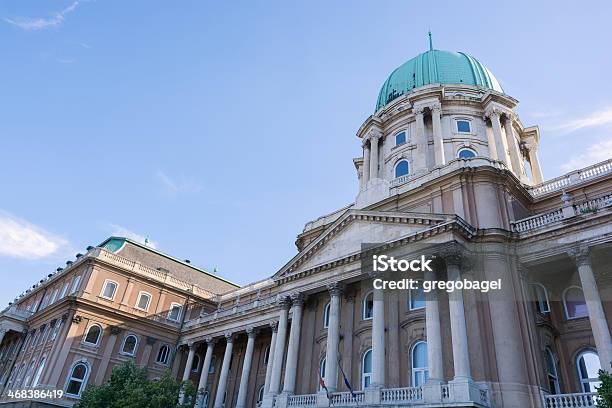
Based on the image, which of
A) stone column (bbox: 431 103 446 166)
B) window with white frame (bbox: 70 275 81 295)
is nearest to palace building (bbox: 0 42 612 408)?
stone column (bbox: 431 103 446 166)

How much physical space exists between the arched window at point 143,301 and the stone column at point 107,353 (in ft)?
9.91

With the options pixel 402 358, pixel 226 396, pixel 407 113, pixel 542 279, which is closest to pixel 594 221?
pixel 542 279

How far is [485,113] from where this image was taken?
125 ft

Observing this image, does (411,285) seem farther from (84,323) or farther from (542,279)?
(84,323)

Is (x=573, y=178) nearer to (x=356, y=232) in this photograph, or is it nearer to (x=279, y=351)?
(x=356, y=232)

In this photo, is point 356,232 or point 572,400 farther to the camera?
point 356,232

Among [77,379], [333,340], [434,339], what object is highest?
[333,340]

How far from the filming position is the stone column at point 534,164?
38041mm

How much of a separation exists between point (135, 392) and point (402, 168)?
2530 cm

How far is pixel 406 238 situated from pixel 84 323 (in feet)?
96.2

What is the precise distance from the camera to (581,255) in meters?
21.8

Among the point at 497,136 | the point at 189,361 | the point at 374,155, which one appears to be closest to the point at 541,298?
the point at 497,136

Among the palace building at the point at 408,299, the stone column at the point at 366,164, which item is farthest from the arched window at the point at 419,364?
the stone column at the point at 366,164

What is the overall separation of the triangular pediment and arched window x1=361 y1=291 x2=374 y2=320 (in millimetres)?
2994
